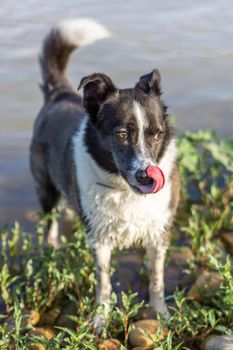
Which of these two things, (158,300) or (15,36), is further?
(15,36)

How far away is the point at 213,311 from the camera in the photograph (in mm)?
3715

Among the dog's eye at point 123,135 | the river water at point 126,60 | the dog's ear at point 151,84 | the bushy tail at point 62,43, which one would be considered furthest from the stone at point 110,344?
the bushy tail at point 62,43

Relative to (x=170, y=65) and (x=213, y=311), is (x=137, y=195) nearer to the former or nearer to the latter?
(x=213, y=311)

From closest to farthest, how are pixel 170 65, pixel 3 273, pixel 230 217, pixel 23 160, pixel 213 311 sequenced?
pixel 213 311 < pixel 3 273 < pixel 230 217 < pixel 23 160 < pixel 170 65

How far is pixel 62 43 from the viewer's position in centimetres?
503

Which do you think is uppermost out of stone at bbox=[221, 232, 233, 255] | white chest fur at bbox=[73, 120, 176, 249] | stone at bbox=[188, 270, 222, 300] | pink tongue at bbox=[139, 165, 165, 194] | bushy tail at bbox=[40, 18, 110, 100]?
bushy tail at bbox=[40, 18, 110, 100]

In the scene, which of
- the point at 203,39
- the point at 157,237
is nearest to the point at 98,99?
the point at 157,237

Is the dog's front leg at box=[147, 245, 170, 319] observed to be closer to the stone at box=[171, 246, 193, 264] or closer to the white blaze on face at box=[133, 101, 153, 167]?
the stone at box=[171, 246, 193, 264]

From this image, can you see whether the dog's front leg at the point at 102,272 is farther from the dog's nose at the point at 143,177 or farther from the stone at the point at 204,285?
the dog's nose at the point at 143,177

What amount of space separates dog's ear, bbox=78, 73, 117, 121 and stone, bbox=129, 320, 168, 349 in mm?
1410

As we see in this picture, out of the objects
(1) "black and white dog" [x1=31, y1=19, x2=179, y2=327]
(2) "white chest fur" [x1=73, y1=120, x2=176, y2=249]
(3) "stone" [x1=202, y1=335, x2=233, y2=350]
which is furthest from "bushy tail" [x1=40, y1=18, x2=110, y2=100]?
(3) "stone" [x1=202, y1=335, x2=233, y2=350]

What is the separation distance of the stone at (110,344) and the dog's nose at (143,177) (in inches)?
44.1

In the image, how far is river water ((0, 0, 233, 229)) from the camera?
669 cm

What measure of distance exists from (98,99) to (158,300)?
5.01 feet
